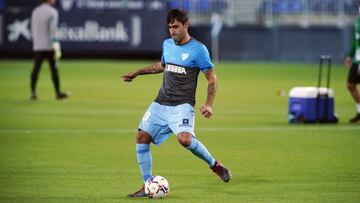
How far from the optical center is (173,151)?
1545 centimetres

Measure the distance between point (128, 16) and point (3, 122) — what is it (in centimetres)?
2164

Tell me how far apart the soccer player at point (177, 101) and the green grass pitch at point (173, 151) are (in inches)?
21.4

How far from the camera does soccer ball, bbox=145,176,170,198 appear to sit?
10891mm

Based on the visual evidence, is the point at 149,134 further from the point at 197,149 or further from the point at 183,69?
the point at 183,69

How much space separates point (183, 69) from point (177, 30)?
50cm

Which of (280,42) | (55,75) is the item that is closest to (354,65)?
(55,75)

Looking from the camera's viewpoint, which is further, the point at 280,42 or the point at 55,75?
the point at 280,42

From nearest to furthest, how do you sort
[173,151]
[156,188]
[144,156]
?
[156,188]
[144,156]
[173,151]

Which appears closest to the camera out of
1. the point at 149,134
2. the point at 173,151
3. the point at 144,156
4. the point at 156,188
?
the point at 156,188

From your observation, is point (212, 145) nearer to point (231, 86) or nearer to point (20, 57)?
point (231, 86)

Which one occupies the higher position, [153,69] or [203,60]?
[203,60]

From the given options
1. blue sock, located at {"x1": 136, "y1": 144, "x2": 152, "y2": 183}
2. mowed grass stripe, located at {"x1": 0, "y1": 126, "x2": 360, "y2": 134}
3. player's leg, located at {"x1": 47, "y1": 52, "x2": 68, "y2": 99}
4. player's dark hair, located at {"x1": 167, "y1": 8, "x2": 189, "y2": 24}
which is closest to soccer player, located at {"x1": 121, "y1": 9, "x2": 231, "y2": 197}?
blue sock, located at {"x1": 136, "y1": 144, "x2": 152, "y2": 183}

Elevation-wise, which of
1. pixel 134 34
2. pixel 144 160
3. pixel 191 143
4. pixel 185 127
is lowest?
pixel 134 34

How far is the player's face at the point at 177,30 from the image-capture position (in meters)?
11.1
